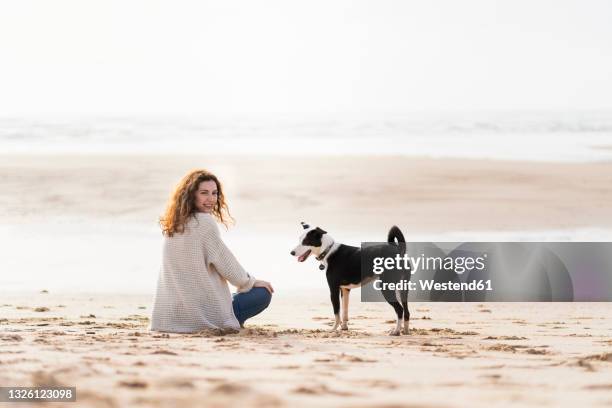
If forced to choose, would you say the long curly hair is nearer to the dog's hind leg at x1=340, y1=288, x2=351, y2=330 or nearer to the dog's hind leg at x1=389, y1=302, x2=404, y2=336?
the dog's hind leg at x1=340, y1=288, x2=351, y2=330

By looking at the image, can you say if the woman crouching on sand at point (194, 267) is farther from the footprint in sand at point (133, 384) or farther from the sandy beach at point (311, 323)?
the footprint in sand at point (133, 384)

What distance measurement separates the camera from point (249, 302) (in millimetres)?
6426

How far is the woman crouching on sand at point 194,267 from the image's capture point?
619 centimetres

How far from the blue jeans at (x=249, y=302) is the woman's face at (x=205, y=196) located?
65 centimetres

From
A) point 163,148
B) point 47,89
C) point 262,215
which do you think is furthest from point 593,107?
point 47,89

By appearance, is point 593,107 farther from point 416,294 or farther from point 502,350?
point 502,350

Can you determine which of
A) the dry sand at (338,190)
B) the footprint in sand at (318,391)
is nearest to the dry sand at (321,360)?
the footprint in sand at (318,391)

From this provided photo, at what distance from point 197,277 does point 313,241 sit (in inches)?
33.3

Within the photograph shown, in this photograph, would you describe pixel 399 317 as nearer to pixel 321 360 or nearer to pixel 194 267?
pixel 194 267

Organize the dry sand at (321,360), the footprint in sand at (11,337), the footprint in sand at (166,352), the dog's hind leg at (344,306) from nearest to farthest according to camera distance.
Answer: the dry sand at (321,360)
the footprint in sand at (166,352)
the footprint in sand at (11,337)
the dog's hind leg at (344,306)

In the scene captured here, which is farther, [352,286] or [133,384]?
[352,286]

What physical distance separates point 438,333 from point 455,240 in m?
6.82

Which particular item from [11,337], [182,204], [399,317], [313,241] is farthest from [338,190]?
[11,337]

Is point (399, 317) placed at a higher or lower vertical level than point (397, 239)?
lower
